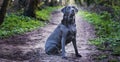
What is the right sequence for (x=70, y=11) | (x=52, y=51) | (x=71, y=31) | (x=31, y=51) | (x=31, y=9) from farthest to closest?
(x=31, y=9), (x=31, y=51), (x=52, y=51), (x=71, y=31), (x=70, y=11)

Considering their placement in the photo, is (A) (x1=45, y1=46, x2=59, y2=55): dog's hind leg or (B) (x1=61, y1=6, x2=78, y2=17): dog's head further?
(A) (x1=45, y1=46, x2=59, y2=55): dog's hind leg

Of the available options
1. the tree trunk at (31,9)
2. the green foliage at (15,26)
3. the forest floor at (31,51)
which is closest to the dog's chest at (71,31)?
the forest floor at (31,51)

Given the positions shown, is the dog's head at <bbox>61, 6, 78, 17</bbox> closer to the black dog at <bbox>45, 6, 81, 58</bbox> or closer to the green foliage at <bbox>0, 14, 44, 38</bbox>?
the black dog at <bbox>45, 6, 81, 58</bbox>

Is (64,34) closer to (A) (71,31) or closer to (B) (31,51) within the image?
(A) (71,31)

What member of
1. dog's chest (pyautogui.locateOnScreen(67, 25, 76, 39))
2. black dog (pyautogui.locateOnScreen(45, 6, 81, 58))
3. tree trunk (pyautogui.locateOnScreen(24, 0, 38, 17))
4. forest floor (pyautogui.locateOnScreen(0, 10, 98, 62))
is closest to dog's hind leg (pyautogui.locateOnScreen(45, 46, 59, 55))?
black dog (pyautogui.locateOnScreen(45, 6, 81, 58))

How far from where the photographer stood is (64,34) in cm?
916

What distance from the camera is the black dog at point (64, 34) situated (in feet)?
29.5

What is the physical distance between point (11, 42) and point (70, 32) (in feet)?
14.1

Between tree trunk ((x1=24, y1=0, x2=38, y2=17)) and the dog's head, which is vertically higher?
the dog's head

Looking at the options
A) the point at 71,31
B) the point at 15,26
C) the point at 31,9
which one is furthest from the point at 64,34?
the point at 31,9

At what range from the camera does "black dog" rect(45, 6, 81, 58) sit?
8984 millimetres

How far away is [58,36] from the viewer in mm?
9523

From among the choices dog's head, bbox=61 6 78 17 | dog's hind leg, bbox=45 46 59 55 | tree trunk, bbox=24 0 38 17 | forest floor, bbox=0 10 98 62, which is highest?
dog's head, bbox=61 6 78 17

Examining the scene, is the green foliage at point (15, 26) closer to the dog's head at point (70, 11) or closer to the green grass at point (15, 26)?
the green grass at point (15, 26)
